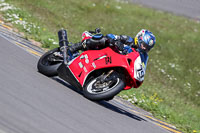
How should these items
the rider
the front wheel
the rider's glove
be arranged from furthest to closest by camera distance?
1. the rider
2. the rider's glove
3. the front wheel

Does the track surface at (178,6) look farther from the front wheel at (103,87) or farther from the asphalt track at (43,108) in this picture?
the front wheel at (103,87)

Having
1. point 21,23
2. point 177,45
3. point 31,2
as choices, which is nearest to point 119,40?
point 21,23

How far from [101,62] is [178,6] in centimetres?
1884

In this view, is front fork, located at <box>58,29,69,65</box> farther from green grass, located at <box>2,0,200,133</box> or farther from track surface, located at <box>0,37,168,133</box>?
green grass, located at <box>2,0,200,133</box>

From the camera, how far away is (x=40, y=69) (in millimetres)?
7719

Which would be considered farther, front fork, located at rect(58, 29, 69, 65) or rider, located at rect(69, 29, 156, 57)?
front fork, located at rect(58, 29, 69, 65)

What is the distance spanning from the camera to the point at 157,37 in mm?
13828

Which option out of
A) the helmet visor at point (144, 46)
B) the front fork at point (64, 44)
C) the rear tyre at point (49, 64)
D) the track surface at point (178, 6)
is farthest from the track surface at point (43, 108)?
the track surface at point (178, 6)

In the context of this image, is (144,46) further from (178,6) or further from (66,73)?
(178,6)

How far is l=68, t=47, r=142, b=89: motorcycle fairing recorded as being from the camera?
7.26 m

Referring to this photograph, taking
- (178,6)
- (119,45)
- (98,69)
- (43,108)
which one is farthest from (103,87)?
(178,6)

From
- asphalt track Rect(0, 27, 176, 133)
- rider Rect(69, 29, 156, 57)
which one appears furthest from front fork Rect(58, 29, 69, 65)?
asphalt track Rect(0, 27, 176, 133)

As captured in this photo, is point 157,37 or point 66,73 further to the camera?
point 157,37

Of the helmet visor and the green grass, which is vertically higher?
the helmet visor
